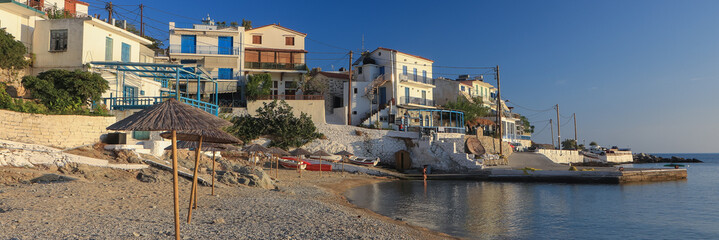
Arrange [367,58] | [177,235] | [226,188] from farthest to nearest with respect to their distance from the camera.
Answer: [367,58], [226,188], [177,235]

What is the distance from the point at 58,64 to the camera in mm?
25375

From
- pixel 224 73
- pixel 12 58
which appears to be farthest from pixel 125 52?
pixel 224 73

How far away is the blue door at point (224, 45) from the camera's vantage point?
45.2m

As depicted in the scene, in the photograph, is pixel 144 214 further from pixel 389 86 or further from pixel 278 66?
pixel 389 86

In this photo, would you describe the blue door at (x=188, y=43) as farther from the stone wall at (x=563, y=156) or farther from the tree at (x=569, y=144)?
the tree at (x=569, y=144)

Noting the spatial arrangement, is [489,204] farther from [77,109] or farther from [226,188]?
[77,109]

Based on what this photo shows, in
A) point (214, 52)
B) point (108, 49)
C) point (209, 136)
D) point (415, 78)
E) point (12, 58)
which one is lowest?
point (209, 136)

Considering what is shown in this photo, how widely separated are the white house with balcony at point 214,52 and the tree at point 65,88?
2033cm

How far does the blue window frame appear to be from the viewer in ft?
Answer: 147

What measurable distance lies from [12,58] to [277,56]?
2613 cm

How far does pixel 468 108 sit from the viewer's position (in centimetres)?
5194

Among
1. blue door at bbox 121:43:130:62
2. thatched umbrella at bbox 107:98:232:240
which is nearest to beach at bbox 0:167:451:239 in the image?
thatched umbrella at bbox 107:98:232:240

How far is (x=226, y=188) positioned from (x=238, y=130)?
58.8ft

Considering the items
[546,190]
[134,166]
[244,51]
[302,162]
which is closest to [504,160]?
[546,190]
